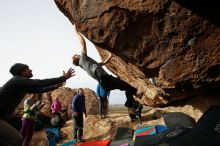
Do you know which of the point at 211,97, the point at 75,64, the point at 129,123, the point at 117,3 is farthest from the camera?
the point at 129,123

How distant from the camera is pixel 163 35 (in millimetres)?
5211

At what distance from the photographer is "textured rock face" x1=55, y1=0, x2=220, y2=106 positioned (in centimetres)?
499

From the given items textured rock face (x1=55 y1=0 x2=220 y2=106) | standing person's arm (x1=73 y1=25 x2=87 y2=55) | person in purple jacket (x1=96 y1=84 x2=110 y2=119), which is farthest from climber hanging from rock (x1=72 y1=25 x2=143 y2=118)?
person in purple jacket (x1=96 y1=84 x2=110 y2=119)

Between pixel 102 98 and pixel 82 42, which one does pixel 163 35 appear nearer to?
pixel 82 42

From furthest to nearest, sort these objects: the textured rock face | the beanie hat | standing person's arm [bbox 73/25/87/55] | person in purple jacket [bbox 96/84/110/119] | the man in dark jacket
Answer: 1. person in purple jacket [bbox 96/84/110/119]
2. standing person's arm [bbox 73/25/87/55]
3. the beanie hat
4. the textured rock face
5. the man in dark jacket

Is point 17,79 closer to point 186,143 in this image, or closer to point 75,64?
point 75,64

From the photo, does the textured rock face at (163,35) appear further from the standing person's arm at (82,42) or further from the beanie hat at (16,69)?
the beanie hat at (16,69)

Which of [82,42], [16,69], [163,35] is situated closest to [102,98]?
[82,42]

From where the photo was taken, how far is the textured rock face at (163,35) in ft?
16.4

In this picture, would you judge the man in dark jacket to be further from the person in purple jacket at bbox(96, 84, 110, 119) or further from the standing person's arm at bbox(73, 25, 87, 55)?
the person in purple jacket at bbox(96, 84, 110, 119)

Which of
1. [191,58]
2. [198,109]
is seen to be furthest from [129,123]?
[191,58]

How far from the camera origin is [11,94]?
16.2ft

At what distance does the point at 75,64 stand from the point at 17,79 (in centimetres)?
183

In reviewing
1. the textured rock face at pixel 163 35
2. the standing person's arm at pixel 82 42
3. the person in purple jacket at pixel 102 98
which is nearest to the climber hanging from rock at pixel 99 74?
the standing person's arm at pixel 82 42
